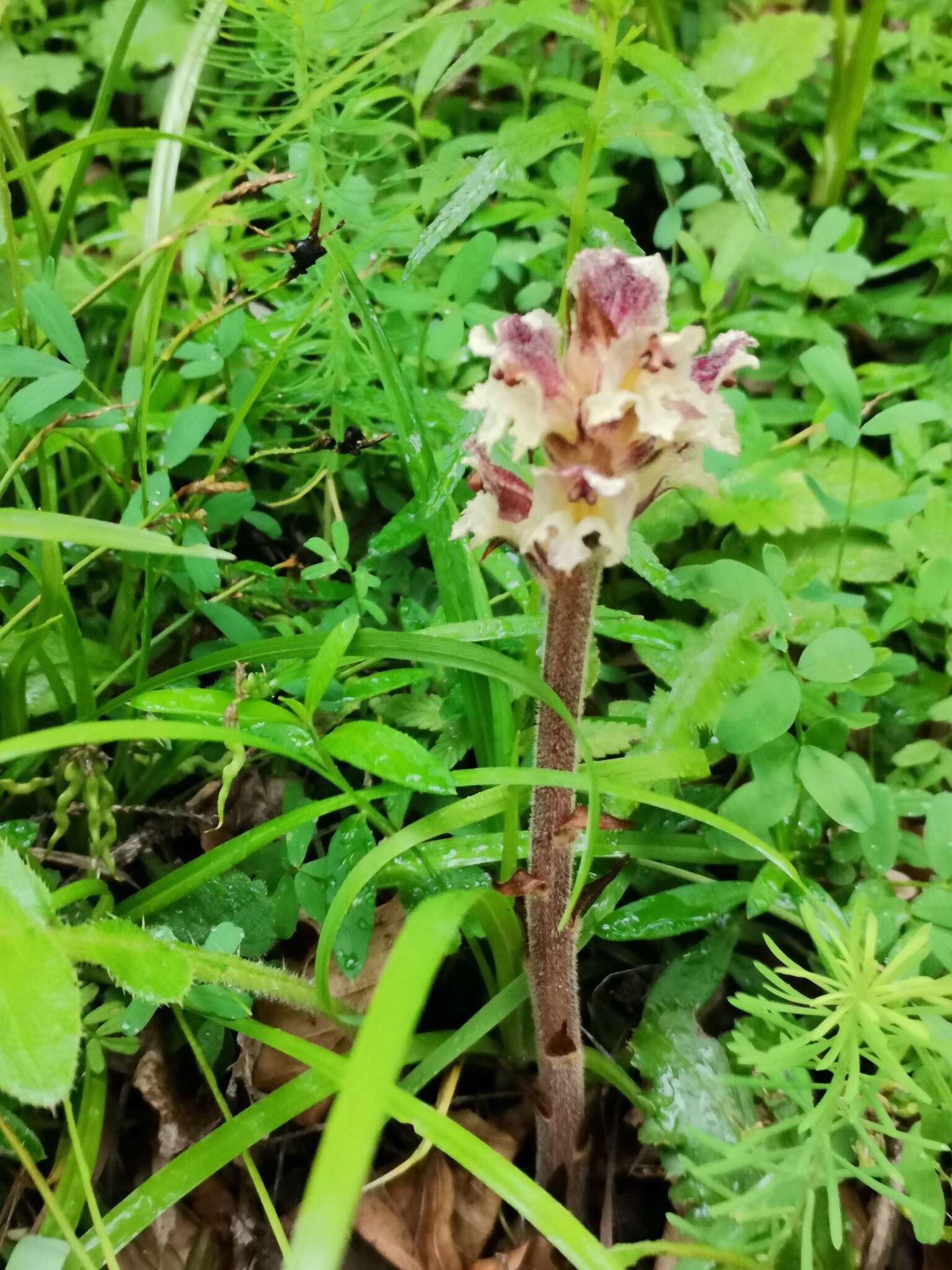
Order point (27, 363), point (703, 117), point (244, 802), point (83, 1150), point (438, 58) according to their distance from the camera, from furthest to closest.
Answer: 1. point (438, 58)
2. point (244, 802)
3. point (27, 363)
4. point (83, 1150)
5. point (703, 117)

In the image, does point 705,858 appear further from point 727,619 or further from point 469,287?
point 469,287

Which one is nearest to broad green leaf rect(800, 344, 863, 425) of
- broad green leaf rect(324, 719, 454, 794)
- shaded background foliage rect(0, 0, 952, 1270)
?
shaded background foliage rect(0, 0, 952, 1270)

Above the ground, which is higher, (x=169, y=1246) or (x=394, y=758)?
(x=394, y=758)

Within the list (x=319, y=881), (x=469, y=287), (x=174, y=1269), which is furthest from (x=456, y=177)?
(x=174, y=1269)

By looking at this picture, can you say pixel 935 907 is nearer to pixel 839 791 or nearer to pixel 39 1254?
pixel 839 791

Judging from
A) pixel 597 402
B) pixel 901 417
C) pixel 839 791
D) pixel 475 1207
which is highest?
pixel 597 402

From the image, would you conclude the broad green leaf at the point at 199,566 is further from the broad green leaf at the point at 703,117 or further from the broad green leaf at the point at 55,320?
the broad green leaf at the point at 703,117

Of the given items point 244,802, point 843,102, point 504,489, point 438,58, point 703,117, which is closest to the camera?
point 504,489

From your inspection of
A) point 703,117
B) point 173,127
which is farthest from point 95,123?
point 703,117
